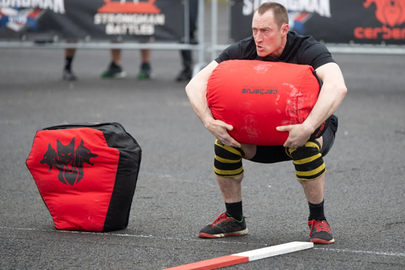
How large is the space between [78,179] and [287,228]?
126 cm

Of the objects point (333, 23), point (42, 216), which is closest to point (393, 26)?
point (333, 23)

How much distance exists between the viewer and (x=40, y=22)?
9.42m

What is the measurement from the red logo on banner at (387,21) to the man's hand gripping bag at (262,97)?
6271 mm

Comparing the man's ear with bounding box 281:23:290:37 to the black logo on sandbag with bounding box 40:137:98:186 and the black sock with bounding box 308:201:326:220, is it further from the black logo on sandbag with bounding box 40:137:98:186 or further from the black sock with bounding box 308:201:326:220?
the black logo on sandbag with bounding box 40:137:98:186

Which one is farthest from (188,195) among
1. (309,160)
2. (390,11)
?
(390,11)

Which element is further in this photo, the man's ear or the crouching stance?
the man's ear

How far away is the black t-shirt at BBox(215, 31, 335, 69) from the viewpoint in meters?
3.18

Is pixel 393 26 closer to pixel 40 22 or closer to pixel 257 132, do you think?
pixel 40 22

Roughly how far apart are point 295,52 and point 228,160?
713 mm

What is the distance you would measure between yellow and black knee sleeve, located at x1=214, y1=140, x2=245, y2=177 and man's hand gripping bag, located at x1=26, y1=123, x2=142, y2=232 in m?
0.49

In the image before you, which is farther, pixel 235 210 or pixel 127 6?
pixel 127 6

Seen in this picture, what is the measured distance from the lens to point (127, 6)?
9.23 meters

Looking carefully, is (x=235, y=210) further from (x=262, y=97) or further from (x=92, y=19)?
(x=92, y=19)

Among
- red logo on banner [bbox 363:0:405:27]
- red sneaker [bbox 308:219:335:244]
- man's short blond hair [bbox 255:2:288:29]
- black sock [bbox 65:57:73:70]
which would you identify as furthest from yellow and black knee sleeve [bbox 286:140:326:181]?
black sock [bbox 65:57:73:70]
